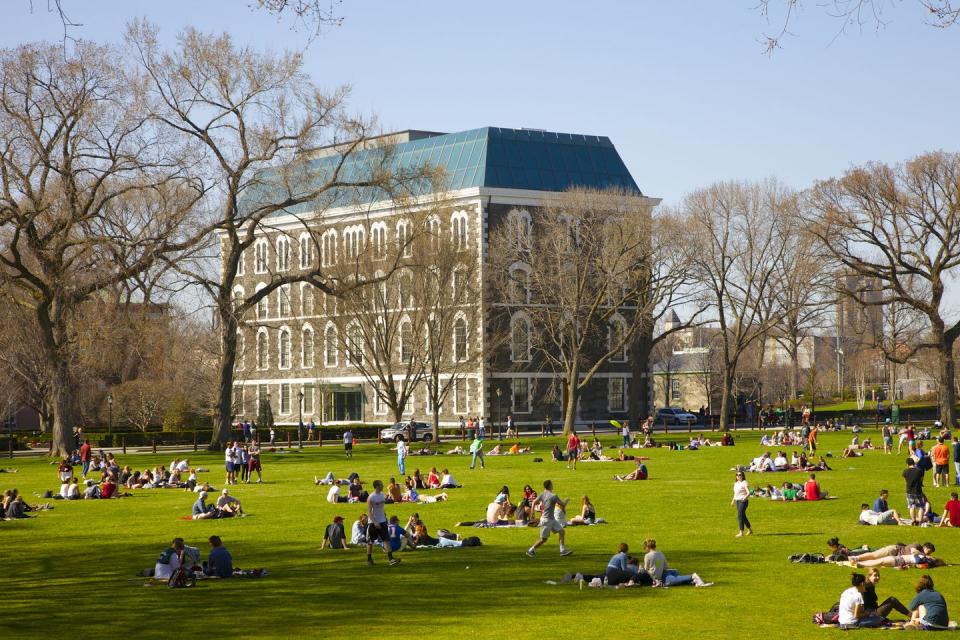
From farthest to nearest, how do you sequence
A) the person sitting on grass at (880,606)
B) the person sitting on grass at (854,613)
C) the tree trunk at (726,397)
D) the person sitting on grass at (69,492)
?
the tree trunk at (726,397), the person sitting on grass at (69,492), the person sitting on grass at (880,606), the person sitting on grass at (854,613)

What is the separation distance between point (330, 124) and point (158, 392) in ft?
100

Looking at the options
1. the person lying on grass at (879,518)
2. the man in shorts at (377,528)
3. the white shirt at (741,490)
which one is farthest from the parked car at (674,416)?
the man in shorts at (377,528)

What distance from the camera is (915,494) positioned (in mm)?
31031

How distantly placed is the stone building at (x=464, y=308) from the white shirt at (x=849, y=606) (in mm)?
58382

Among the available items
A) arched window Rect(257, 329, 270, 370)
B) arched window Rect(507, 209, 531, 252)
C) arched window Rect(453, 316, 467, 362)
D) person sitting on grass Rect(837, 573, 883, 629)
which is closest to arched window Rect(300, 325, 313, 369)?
arched window Rect(257, 329, 270, 370)

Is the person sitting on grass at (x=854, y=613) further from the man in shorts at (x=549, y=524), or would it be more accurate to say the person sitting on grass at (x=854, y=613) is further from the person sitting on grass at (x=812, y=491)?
the person sitting on grass at (x=812, y=491)

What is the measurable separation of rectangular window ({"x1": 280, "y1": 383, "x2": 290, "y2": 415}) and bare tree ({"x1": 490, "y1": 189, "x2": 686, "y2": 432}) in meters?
25.9

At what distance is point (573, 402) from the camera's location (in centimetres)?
7744

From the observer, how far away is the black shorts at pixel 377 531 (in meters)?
25.9

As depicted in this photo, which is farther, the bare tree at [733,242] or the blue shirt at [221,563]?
the bare tree at [733,242]

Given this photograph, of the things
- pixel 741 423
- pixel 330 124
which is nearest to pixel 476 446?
pixel 330 124

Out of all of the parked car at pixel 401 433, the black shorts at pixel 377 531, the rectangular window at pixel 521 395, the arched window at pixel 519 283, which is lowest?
the black shorts at pixel 377 531

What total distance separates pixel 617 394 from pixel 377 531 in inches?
2751

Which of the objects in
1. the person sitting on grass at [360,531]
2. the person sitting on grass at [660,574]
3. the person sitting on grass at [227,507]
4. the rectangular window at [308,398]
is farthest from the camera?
the rectangular window at [308,398]
